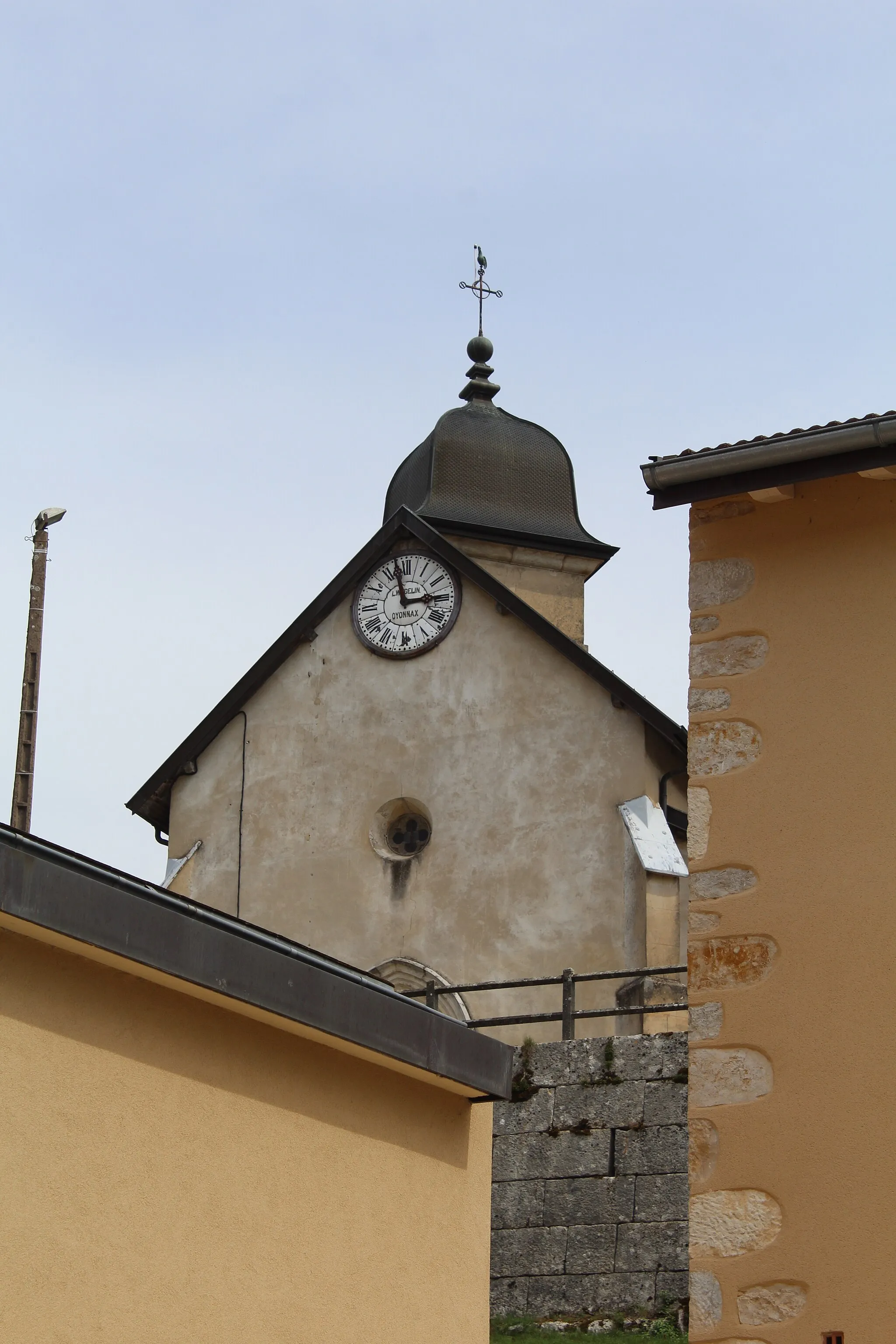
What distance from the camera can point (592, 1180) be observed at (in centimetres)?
1528

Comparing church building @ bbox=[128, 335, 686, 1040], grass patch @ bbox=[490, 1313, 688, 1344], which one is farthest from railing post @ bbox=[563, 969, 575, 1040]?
grass patch @ bbox=[490, 1313, 688, 1344]

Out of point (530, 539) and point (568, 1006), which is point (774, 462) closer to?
point (568, 1006)

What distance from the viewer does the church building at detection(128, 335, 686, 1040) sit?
66.5ft

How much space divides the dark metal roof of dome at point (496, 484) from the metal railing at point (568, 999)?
6361mm

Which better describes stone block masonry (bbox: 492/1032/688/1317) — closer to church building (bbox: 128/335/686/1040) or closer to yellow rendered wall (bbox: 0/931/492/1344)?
church building (bbox: 128/335/686/1040)

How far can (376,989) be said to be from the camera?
25.5 feet

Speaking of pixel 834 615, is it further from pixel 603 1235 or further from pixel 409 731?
pixel 409 731

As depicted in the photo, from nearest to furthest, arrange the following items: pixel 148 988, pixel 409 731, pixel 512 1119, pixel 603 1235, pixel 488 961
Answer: pixel 148 988 < pixel 603 1235 < pixel 512 1119 < pixel 488 961 < pixel 409 731

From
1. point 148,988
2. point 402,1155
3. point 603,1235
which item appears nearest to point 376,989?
point 402,1155

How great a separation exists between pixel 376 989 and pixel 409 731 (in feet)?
46.4

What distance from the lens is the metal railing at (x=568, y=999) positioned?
57.5 feet

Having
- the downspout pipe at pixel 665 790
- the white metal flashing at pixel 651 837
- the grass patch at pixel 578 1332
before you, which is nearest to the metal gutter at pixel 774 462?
the grass patch at pixel 578 1332

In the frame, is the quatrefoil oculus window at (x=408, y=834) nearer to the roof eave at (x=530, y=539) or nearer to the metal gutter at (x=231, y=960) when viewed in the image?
the roof eave at (x=530, y=539)

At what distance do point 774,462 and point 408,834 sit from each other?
14355 mm
